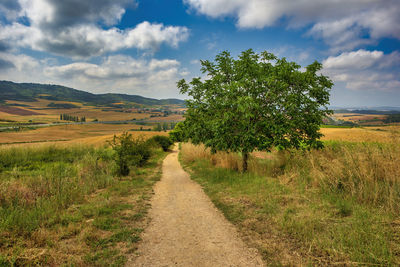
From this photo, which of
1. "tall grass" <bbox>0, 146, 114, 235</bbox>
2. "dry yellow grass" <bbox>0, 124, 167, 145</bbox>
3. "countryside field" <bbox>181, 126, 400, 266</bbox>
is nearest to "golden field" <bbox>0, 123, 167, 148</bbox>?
"dry yellow grass" <bbox>0, 124, 167, 145</bbox>

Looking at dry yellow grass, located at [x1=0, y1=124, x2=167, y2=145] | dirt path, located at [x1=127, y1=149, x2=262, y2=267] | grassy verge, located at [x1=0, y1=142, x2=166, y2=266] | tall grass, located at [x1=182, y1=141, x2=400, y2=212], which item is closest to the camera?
grassy verge, located at [x1=0, y1=142, x2=166, y2=266]

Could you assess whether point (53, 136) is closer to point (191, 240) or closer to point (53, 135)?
point (53, 135)

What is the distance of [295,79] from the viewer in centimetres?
966

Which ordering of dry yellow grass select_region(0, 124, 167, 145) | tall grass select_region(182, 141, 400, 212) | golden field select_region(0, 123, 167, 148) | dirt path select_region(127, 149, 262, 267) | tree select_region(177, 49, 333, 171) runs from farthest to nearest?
dry yellow grass select_region(0, 124, 167, 145), golden field select_region(0, 123, 167, 148), tree select_region(177, 49, 333, 171), tall grass select_region(182, 141, 400, 212), dirt path select_region(127, 149, 262, 267)

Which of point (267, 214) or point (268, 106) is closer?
point (267, 214)

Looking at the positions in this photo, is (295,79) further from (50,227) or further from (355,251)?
(50,227)

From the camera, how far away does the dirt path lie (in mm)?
3904

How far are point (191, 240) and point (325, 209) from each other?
160 inches

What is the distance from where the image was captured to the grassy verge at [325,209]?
3.82 m

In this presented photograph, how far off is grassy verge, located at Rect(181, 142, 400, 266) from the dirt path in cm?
42

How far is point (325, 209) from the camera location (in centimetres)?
559

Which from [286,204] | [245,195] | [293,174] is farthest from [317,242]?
[293,174]

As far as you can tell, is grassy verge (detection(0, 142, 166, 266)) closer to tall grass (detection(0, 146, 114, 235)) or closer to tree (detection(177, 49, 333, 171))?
tall grass (detection(0, 146, 114, 235))

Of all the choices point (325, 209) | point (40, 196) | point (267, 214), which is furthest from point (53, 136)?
point (325, 209)
